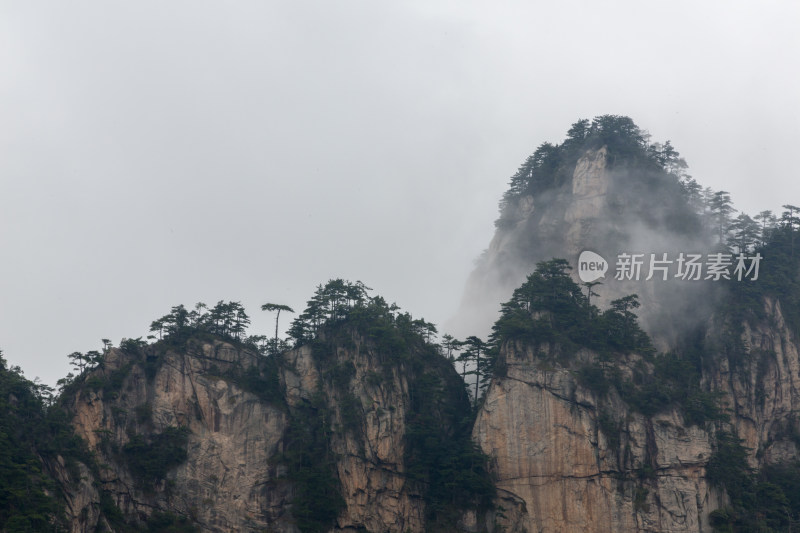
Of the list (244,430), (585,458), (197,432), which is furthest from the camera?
(244,430)

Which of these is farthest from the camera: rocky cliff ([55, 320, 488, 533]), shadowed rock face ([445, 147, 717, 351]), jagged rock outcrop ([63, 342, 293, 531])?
shadowed rock face ([445, 147, 717, 351])

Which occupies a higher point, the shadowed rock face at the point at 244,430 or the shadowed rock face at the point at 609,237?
the shadowed rock face at the point at 609,237

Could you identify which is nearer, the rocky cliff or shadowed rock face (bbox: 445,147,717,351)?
the rocky cliff

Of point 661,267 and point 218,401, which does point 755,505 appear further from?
point 218,401

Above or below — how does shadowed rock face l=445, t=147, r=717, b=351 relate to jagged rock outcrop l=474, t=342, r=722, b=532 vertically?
above

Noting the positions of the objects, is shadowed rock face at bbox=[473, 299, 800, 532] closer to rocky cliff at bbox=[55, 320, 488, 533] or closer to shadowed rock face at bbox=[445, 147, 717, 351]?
rocky cliff at bbox=[55, 320, 488, 533]

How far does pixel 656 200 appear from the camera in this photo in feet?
312

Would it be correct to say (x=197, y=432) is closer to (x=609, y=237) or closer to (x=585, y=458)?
(x=585, y=458)

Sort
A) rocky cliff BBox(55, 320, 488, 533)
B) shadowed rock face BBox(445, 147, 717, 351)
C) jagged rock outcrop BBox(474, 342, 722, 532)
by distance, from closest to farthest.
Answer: jagged rock outcrop BBox(474, 342, 722, 532) < rocky cliff BBox(55, 320, 488, 533) < shadowed rock face BBox(445, 147, 717, 351)

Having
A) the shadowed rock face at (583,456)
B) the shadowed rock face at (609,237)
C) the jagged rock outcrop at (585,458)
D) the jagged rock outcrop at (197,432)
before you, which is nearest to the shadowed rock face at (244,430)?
the jagged rock outcrop at (197,432)

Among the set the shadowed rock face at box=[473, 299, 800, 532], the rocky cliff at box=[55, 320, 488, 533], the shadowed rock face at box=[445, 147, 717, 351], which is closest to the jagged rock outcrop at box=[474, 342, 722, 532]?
the shadowed rock face at box=[473, 299, 800, 532]

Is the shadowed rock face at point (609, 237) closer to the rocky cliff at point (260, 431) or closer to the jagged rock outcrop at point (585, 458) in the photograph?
the jagged rock outcrop at point (585, 458)

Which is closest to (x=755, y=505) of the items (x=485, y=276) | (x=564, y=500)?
(x=564, y=500)

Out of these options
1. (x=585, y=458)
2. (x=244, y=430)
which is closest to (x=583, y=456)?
(x=585, y=458)
